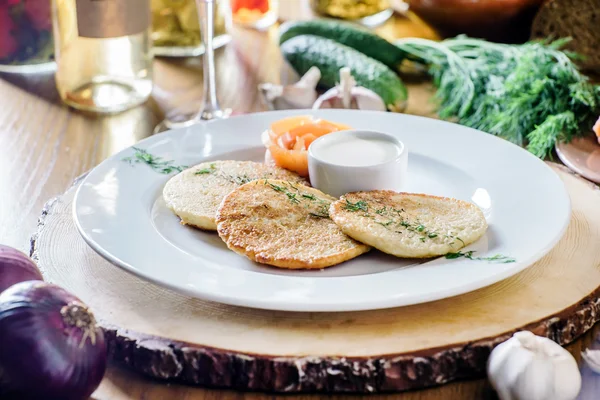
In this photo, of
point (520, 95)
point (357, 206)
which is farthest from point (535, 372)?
point (520, 95)

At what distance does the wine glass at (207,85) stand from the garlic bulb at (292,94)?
16 cm

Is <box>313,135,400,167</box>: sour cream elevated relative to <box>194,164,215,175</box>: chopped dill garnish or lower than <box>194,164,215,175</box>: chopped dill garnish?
elevated

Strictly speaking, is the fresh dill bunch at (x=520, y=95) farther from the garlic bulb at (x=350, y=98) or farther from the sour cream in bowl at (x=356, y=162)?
the sour cream in bowl at (x=356, y=162)

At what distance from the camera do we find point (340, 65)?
2996 mm

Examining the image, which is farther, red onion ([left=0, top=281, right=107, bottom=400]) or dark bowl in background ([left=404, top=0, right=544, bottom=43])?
dark bowl in background ([left=404, top=0, right=544, bottom=43])

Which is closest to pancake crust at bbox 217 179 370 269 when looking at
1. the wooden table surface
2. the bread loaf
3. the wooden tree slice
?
the wooden tree slice

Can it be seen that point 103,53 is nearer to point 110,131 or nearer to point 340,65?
point 110,131

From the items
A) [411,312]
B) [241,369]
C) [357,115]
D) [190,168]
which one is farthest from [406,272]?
[357,115]

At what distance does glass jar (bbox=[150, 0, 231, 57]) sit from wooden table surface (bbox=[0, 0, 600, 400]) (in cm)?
6

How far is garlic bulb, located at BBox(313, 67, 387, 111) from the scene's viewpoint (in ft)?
8.79

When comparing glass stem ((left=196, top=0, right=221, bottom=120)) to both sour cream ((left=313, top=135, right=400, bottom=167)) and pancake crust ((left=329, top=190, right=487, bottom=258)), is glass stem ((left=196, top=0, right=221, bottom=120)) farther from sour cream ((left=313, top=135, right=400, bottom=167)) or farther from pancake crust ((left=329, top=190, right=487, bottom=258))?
pancake crust ((left=329, top=190, right=487, bottom=258))

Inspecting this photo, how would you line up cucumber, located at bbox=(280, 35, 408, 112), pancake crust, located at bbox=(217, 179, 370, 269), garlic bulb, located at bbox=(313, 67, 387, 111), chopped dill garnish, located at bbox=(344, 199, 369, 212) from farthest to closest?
cucumber, located at bbox=(280, 35, 408, 112)
garlic bulb, located at bbox=(313, 67, 387, 111)
chopped dill garnish, located at bbox=(344, 199, 369, 212)
pancake crust, located at bbox=(217, 179, 370, 269)

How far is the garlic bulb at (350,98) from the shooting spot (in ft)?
8.79

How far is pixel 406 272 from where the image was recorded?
149 cm
